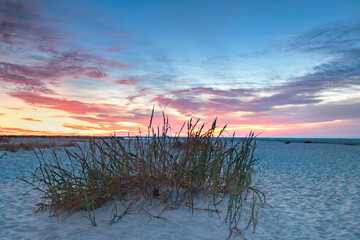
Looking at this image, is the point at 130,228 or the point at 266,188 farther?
the point at 266,188

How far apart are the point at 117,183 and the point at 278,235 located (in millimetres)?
2597

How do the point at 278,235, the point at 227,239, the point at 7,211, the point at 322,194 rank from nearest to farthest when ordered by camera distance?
the point at 227,239 → the point at 278,235 → the point at 7,211 → the point at 322,194

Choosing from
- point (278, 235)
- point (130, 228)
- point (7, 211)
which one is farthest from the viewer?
point (7, 211)

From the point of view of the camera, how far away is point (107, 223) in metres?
3.91

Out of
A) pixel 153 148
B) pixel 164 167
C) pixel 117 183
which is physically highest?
pixel 153 148

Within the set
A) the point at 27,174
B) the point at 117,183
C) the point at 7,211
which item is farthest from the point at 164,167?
the point at 27,174

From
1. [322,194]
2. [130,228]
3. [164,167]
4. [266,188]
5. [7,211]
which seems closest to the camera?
[130,228]

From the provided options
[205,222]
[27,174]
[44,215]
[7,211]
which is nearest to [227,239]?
[205,222]

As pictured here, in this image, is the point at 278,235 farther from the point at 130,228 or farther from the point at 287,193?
the point at 287,193

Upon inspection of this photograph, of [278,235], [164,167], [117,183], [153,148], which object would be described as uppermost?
[153,148]

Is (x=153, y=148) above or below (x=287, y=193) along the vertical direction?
above

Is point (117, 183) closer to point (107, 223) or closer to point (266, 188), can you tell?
point (107, 223)

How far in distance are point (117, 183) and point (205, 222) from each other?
158 cm

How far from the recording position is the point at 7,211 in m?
4.82
